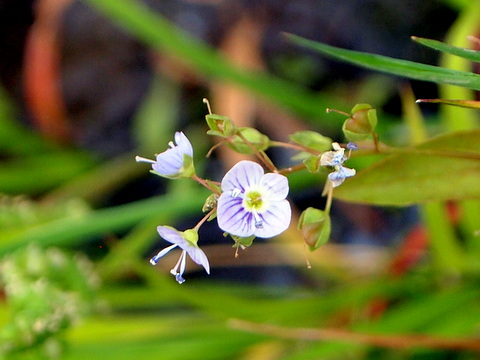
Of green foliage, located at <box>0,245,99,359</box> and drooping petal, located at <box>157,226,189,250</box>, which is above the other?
green foliage, located at <box>0,245,99,359</box>

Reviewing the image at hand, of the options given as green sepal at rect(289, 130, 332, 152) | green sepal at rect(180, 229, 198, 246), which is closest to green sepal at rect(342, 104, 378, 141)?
green sepal at rect(289, 130, 332, 152)

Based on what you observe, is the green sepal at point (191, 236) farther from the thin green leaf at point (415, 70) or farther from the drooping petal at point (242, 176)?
the thin green leaf at point (415, 70)

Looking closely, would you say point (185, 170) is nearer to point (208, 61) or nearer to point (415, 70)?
point (415, 70)

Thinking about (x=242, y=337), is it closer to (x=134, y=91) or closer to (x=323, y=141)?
(x=323, y=141)

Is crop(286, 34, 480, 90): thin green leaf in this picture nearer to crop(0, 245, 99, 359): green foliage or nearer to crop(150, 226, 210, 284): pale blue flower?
crop(150, 226, 210, 284): pale blue flower

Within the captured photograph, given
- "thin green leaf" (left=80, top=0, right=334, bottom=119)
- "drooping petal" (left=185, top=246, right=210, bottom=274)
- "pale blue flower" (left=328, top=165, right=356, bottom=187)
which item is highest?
"thin green leaf" (left=80, top=0, right=334, bottom=119)

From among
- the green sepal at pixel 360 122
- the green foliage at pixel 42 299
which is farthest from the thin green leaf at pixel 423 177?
the green foliage at pixel 42 299

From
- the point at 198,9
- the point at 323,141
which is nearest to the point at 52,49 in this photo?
the point at 198,9
